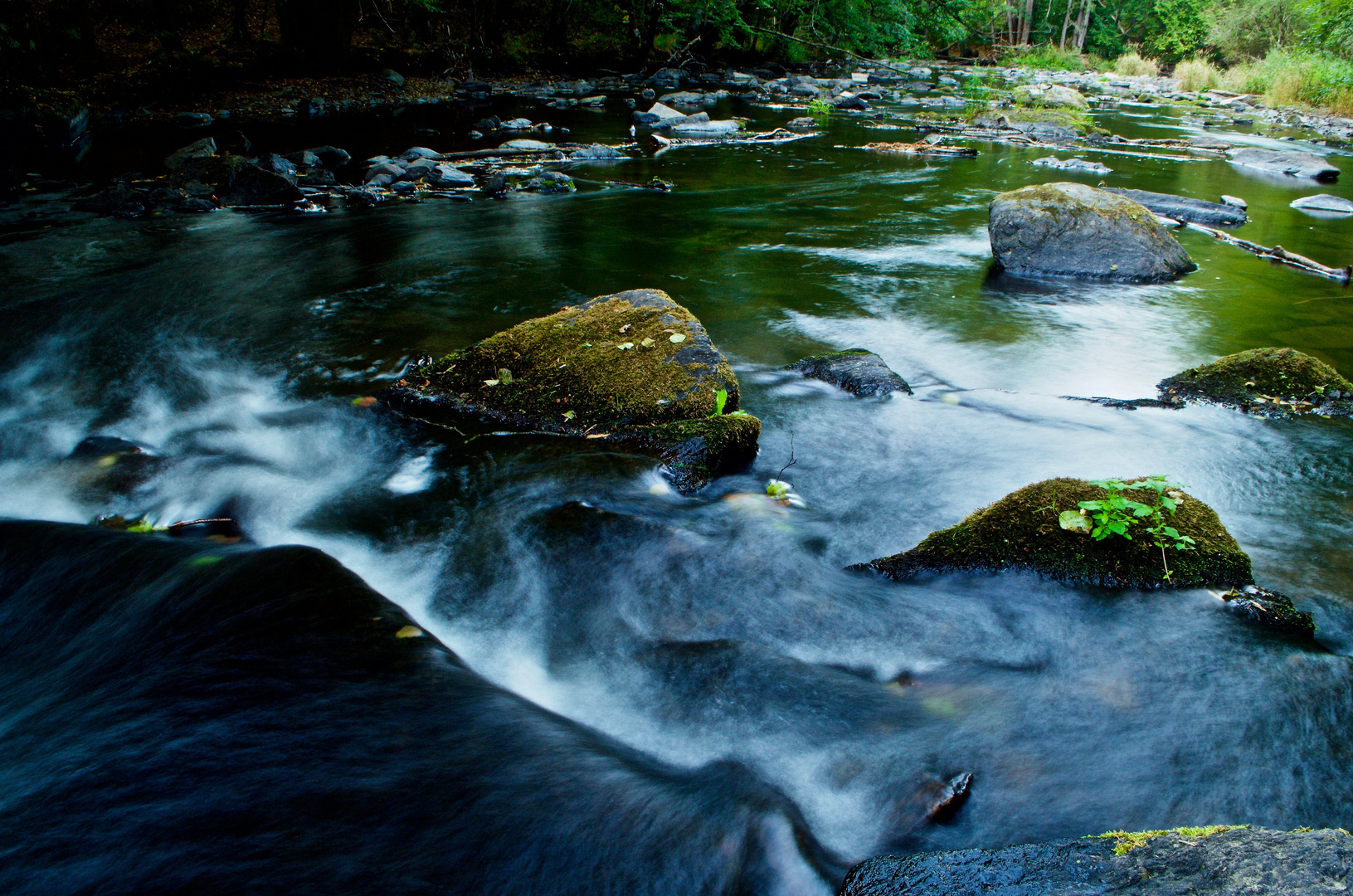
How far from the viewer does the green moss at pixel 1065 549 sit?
10.9 ft

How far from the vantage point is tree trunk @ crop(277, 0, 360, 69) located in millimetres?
21406

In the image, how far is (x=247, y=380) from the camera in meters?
5.98

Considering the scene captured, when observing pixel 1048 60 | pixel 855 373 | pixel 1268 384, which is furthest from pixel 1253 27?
pixel 855 373

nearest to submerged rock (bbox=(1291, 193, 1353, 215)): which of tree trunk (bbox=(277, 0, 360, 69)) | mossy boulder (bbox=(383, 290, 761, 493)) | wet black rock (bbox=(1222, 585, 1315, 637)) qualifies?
wet black rock (bbox=(1222, 585, 1315, 637))

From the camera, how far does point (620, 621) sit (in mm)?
3451

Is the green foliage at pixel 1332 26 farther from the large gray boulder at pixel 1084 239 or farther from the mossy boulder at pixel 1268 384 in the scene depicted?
the mossy boulder at pixel 1268 384

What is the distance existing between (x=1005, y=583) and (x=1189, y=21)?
62.1 meters

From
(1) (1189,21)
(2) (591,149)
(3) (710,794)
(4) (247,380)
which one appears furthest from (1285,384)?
(1) (1189,21)

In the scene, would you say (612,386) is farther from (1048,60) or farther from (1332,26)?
(1048,60)

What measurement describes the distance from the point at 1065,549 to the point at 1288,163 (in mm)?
16079

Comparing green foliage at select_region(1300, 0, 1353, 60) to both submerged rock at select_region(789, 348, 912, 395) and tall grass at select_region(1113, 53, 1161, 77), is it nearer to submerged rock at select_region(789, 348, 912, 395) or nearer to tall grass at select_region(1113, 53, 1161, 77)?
tall grass at select_region(1113, 53, 1161, 77)

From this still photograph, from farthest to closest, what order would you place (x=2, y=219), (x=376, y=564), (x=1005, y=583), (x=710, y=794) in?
1. (x=2, y=219)
2. (x=376, y=564)
3. (x=1005, y=583)
4. (x=710, y=794)

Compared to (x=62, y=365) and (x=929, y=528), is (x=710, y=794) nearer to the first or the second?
(x=929, y=528)

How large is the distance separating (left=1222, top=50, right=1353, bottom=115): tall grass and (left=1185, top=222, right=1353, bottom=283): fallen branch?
2002cm
